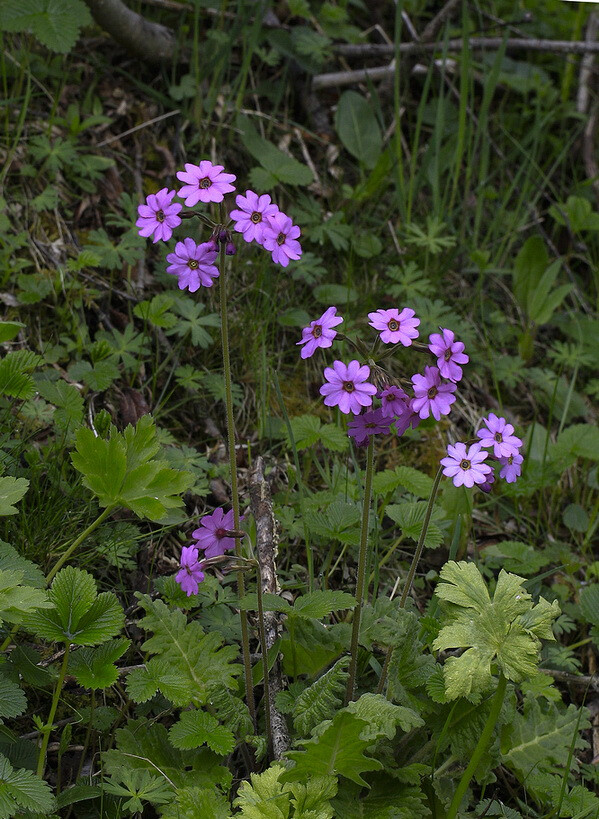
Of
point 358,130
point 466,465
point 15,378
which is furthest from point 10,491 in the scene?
point 358,130

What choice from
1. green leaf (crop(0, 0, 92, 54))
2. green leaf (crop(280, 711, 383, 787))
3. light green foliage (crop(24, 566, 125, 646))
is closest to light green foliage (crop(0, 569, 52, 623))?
light green foliage (crop(24, 566, 125, 646))

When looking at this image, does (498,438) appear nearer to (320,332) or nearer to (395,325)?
(395,325)

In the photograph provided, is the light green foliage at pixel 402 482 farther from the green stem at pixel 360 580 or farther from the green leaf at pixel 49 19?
the green leaf at pixel 49 19

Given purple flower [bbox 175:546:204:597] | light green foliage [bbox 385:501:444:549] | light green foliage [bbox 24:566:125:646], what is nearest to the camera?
light green foliage [bbox 24:566:125:646]

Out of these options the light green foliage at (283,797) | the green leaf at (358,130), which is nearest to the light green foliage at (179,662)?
the light green foliage at (283,797)

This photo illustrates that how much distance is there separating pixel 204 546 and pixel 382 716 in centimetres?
64

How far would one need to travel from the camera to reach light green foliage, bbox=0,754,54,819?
163cm

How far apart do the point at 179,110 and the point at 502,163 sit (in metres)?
1.88

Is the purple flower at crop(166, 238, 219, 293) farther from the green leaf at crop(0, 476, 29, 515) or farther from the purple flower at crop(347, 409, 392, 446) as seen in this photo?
the green leaf at crop(0, 476, 29, 515)

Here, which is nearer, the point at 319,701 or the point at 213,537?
the point at 319,701

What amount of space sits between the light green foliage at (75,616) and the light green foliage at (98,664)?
72 mm

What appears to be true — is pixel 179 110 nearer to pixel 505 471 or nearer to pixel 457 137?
pixel 457 137

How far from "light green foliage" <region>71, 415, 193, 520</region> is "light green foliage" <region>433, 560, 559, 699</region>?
2.34ft

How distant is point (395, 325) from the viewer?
1.98 metres
